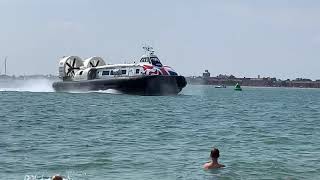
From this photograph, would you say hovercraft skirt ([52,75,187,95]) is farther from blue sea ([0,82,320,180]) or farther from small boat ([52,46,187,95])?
blue sea ([0,82,320,180])

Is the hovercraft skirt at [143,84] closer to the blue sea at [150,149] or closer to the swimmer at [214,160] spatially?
the blue sea at [150,149]

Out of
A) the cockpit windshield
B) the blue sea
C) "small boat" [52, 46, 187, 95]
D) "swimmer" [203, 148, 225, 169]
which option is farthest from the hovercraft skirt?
"swimmer" [203, 148, 225, 169]

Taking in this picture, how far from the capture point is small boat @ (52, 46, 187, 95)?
57.4 meters

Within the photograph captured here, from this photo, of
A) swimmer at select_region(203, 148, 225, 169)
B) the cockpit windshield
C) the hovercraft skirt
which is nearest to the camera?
swimmer at select_region(203, 148, 225, 169)

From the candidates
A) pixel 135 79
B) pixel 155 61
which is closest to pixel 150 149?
pixel 135 79

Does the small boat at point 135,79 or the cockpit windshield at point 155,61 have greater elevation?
the cockpit windshield at point 155,61

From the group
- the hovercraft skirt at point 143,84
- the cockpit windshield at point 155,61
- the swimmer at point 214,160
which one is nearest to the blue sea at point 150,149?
the swimmer at point 214,160

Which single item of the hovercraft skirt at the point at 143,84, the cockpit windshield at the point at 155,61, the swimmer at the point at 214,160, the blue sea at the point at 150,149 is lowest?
the blue sea at the point at 150,149

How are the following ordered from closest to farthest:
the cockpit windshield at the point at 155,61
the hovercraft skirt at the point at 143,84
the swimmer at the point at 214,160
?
the swimmer at the point at 214,160, the hovercraft skirt at the point at 143,84, the cockpit windshield at the point at 155,61

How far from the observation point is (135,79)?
57.0 meters

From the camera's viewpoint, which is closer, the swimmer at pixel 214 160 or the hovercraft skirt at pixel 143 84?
the swimmer at pixel 214 160

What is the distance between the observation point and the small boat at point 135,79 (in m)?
57.4

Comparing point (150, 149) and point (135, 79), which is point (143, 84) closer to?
point (135, 79)

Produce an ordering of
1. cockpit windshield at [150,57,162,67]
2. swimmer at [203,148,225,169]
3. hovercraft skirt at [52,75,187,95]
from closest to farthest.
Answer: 1. swimmer at [203,148,225,169]
2. hovercraft skirt at [52,75,187,95]
3. cockpit windshield at [150,57,162,67]
